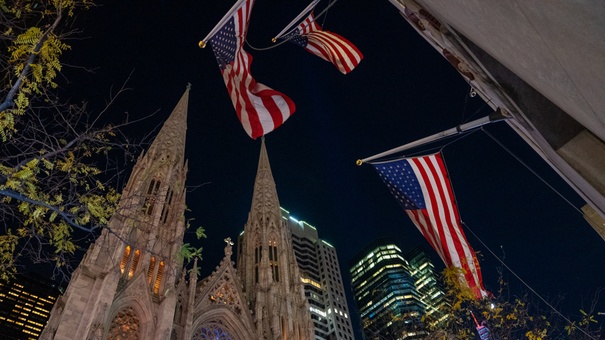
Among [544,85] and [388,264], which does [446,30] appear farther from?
[388,264]

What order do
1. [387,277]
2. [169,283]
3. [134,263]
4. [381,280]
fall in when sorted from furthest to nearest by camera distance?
[381,280]
[387,277]
[134,263]
[169,283]

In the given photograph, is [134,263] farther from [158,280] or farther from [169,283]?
[169,283]

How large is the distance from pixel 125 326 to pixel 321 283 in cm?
8619

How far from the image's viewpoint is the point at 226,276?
114 feet

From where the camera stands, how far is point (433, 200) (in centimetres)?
1129

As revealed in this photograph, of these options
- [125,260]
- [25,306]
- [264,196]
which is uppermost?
[25,306]

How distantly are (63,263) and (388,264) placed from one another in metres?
126

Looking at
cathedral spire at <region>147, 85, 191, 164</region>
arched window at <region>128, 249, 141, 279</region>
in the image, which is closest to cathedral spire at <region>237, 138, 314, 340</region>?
arched window at <region>128, 249, 141, 279</region>

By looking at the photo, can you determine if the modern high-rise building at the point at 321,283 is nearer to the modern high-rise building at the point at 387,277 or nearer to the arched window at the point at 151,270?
the modern high-rise building at the point at 387,277

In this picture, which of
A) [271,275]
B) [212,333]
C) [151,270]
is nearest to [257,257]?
[271,275]

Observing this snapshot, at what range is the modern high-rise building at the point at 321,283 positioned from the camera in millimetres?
92519

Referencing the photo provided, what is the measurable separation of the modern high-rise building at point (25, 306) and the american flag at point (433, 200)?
90.7 m

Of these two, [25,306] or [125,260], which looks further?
[25,306]

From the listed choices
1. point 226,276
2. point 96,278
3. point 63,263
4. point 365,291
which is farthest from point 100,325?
point 365,291
